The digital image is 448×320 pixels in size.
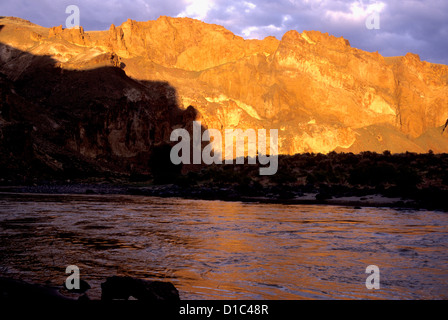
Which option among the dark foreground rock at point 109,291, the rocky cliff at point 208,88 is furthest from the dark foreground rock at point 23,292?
the rocky cliff at point 208,88

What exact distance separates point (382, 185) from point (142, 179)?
42.5 meters

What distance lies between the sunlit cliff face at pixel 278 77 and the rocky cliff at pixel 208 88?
1.02ft

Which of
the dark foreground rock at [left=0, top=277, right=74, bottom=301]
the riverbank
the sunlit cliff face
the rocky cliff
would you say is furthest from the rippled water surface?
the sunlit cliff face

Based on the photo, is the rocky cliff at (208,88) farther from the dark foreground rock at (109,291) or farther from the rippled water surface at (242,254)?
the dark foreground rock at (109,291)

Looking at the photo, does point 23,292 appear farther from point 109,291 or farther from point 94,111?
point 94,111

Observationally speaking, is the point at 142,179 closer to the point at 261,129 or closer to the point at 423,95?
the point at 261,129

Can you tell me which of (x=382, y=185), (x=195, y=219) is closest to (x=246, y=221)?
(x=195, y=219)

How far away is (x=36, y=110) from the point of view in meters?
88.6

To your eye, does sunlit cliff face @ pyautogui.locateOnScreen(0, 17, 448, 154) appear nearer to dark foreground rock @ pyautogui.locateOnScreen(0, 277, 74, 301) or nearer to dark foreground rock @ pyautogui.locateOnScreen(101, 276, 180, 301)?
dark foreground rock @ pyautogui.locateOnScreen(101, 276, 180, 301)

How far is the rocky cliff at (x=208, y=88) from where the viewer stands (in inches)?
4144

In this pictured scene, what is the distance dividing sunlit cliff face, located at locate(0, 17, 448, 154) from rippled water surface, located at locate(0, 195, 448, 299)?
96511 mm

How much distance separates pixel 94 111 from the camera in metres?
105

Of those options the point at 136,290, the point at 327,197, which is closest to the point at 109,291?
the point at 136,290

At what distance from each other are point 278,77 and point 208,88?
1937cm
